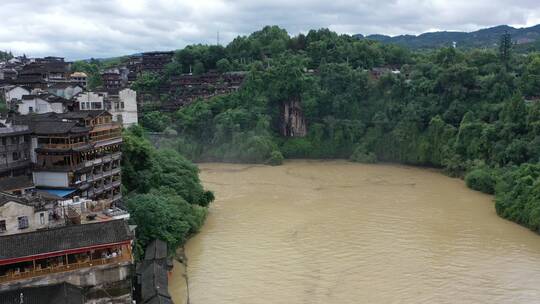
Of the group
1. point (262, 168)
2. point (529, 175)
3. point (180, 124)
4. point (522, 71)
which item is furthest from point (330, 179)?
point (522, 71)

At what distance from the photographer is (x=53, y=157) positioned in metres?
19.8

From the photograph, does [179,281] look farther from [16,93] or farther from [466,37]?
[466,37]

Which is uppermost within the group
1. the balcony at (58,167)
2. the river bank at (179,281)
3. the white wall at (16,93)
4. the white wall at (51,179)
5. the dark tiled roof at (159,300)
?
the white wall at (16,93)

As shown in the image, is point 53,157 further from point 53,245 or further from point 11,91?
point 11,91

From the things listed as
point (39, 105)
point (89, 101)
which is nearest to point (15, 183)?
point (39, 105)

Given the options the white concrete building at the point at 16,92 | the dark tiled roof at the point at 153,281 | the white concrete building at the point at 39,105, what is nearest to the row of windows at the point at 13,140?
the white concrete building at the point at 39,105

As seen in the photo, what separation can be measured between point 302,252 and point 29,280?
447 inches

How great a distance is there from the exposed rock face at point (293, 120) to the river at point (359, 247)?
14.9 metres

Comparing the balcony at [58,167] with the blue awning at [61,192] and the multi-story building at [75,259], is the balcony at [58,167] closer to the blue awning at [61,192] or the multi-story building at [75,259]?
the blue awning at [61,192]

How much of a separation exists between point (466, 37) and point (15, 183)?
401 ft

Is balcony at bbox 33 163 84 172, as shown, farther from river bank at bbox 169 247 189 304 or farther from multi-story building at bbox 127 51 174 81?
multi-story building at bbox 127 51 174 81

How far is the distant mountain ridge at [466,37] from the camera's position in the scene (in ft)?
355

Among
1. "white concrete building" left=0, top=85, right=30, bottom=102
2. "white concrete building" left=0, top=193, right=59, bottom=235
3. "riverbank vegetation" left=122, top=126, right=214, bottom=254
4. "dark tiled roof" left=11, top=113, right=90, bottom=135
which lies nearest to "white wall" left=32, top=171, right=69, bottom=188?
"dark tiled roof" left=11, top=113, right=90, bottom=135

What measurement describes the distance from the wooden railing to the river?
3.65 m
